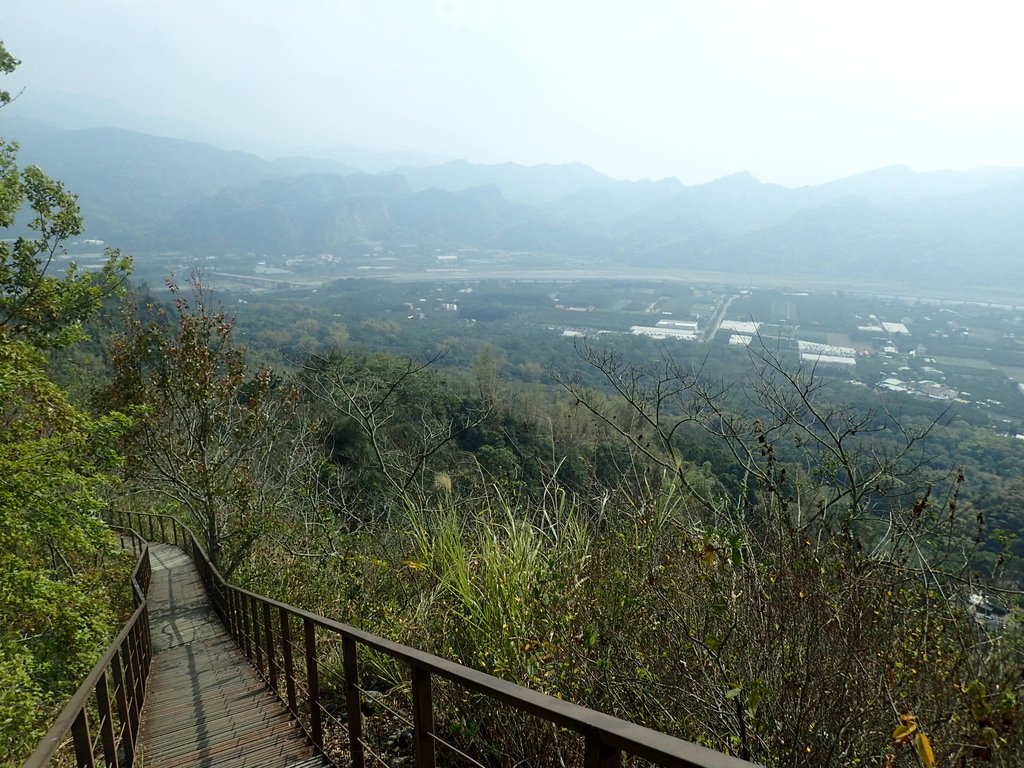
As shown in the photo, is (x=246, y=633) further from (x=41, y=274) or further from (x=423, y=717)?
(x=41, y=274)

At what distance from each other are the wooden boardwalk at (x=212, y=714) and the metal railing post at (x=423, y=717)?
1.56 metres

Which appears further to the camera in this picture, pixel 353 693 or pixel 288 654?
pixel 288 654

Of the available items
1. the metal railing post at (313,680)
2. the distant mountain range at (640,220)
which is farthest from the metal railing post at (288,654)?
the distant mountain range at (640,220)

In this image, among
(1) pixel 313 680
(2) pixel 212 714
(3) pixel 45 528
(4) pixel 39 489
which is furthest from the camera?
(3) pixel 45 528

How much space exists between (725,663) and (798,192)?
174 meters

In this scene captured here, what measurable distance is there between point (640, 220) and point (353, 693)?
148437 mm

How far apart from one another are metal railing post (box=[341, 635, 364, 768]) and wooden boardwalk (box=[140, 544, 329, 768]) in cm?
52

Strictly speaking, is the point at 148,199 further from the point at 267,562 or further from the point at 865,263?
the point at 267,562

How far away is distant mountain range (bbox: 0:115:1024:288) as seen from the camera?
5347cm

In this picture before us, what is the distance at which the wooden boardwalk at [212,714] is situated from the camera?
3.43 m

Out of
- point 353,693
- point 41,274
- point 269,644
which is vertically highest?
point 41,274

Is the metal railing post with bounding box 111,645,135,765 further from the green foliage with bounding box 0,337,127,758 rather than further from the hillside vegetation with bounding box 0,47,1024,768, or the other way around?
the green foliage with bounding box 0,337,127,758

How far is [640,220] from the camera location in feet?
467

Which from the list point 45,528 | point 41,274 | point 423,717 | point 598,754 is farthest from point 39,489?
point 598,754
